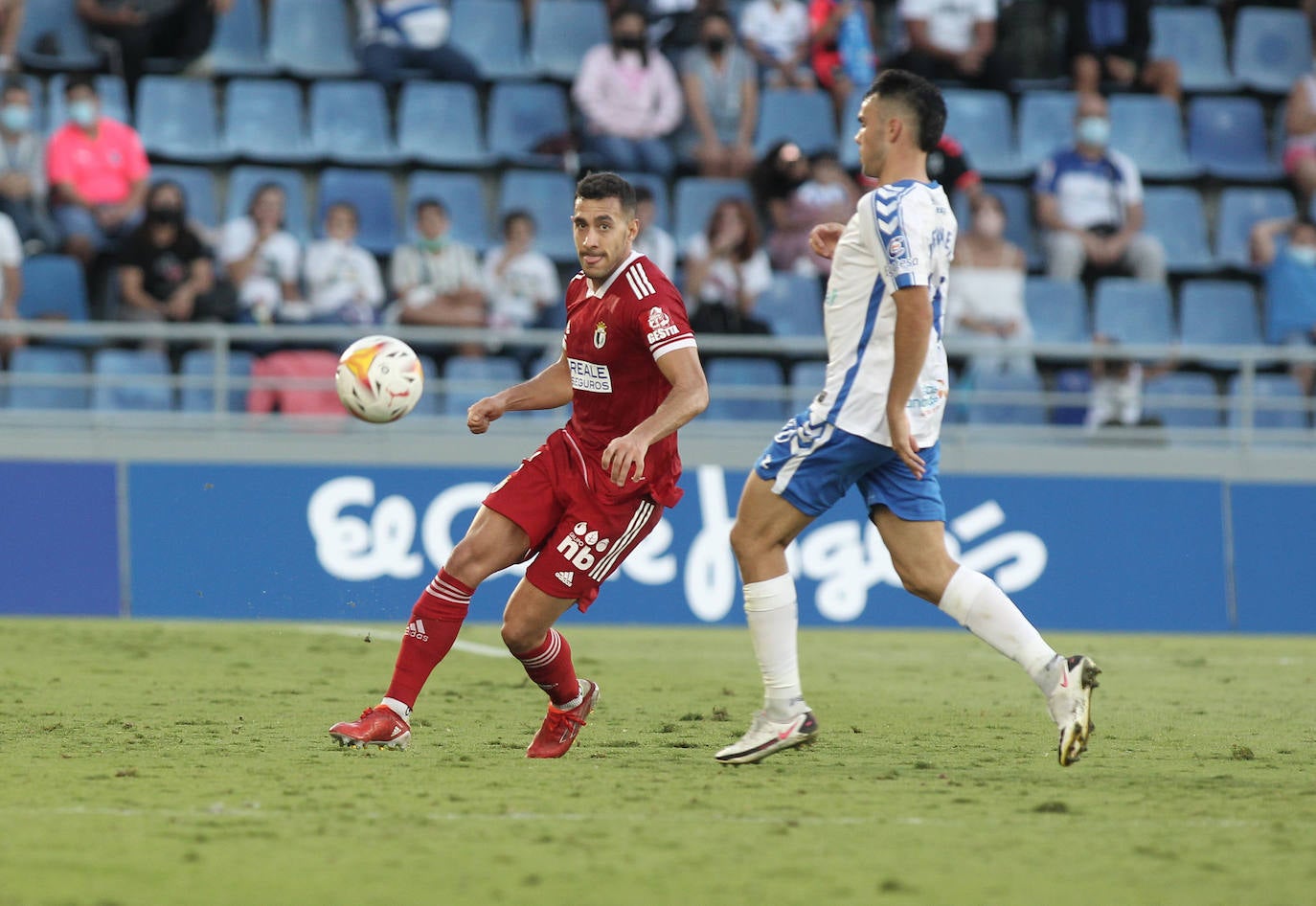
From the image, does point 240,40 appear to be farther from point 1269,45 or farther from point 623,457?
point 623,457

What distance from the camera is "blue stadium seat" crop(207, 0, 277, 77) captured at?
16.6m

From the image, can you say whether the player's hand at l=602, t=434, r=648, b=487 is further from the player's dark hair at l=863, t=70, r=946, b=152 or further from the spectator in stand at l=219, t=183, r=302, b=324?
the spectator in stand at l=219, t=183, r=302, b=324

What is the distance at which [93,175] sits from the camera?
14.8 meters

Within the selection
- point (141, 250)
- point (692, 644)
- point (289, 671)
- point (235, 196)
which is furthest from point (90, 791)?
point (235, 196)

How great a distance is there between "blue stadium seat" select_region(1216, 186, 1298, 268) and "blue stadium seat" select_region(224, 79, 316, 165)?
8.40 m

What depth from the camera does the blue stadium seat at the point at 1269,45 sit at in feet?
61.4

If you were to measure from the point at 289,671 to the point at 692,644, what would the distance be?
121 inches

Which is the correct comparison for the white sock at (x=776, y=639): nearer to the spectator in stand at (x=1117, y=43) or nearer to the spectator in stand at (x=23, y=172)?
the spectator in stand at (x=23, y=172)

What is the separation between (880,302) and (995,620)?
1.19m

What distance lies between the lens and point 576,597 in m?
6.82

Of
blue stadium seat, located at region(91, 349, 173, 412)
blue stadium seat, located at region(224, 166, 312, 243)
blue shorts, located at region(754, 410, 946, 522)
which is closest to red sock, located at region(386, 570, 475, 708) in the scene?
blue shorts, located at region(754, 410, 946, 522)

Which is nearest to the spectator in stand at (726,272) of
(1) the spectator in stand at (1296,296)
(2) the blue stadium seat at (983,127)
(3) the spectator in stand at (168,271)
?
(2) the blue stadium seat at (983,127)

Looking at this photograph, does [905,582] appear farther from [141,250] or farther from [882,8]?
[882,8]

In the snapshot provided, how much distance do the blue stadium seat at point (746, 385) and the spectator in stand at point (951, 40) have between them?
356 cm
